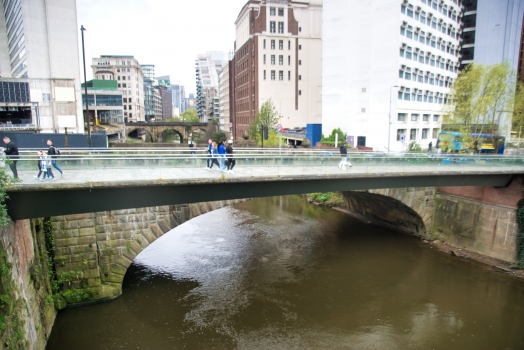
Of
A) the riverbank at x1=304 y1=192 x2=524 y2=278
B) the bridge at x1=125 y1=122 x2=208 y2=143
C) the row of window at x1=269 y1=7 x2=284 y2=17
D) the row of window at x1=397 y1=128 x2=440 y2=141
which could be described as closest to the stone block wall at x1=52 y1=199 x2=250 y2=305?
the riverbank at x1=304 y1=192 x2=524 y2=278

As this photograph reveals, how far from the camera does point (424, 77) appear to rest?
4512 cm

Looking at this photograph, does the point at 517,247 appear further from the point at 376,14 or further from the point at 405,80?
the point at 376,14

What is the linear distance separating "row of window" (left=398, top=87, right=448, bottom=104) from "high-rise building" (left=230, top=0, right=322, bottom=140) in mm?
24092

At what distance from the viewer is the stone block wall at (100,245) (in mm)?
13664

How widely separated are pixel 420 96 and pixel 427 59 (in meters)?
5.24

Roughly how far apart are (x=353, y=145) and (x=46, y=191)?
138 ft

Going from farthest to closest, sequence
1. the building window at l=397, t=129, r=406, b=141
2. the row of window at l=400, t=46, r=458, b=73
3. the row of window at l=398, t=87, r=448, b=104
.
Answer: the building window at l=397, t=129, r=406, b=141 < the row of window at l=398, t=87, r=448, b=104 < the row of window at l=400, t=46, r=458, b=73

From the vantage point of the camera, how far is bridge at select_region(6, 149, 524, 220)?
1093cm

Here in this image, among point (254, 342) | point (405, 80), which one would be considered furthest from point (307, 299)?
point (405, 80)

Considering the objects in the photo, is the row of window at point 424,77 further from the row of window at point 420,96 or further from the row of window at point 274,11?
the row of window at point 274,11

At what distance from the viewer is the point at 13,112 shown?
4884cm

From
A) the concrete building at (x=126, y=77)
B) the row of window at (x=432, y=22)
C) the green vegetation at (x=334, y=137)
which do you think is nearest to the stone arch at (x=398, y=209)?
the green vegetation at (x=334, y=137)

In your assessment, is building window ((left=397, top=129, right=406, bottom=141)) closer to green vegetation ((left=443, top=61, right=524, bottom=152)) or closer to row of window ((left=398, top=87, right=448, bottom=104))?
row of window ((left=398, top=87, right=448, bottom=104))

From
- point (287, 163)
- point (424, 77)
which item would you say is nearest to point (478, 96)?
point (424, 77)
